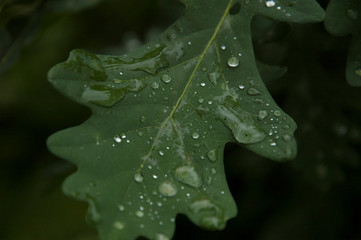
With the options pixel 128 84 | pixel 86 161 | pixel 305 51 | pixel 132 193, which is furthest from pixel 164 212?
pixel 305 51

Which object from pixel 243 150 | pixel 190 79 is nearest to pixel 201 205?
pixel 190 79

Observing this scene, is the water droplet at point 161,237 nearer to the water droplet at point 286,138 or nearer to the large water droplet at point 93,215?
the large water droplet at point 93,215

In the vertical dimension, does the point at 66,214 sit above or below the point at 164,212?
below

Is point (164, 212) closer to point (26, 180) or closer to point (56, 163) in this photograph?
Result: point (56, 163)

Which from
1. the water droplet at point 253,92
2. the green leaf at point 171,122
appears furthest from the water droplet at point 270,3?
the water droplet at point 253,92

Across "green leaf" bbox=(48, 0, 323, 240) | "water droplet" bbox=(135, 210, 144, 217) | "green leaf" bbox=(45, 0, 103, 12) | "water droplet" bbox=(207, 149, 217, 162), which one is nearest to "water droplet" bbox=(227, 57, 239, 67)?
"green leaf" bbox=(48, 0, 323, 240)

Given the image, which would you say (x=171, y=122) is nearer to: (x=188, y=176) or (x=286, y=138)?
(x=188, y=176)

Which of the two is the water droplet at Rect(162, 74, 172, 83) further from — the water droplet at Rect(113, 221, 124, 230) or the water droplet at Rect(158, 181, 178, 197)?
the water droplet at Rect(113, 221, 124, 230)
